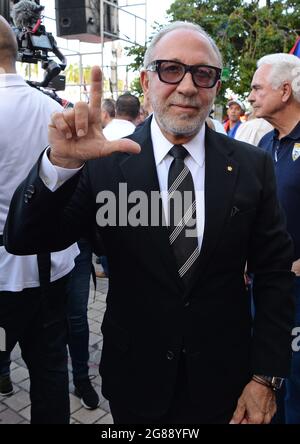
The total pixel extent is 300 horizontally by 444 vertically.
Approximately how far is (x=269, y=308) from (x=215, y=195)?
1.52 ft

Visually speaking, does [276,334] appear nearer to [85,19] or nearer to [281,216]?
[281,216]

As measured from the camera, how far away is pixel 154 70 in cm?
150

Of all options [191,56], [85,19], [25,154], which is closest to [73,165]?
[191,56]

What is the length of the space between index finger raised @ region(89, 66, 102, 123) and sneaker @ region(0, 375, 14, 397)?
2.30m

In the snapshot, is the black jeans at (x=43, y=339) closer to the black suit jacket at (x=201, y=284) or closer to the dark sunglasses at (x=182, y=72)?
the black suit jacket at (x=201, y=284)

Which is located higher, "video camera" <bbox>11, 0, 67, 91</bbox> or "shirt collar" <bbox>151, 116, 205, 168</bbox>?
"video camera" <bbox>11, 0, 67, 91</bbox>

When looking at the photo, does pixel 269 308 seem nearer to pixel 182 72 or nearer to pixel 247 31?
pixel 182 72

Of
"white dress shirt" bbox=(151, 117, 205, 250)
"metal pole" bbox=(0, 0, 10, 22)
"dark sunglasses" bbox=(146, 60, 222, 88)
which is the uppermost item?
"metal pole" bbox=(0, 0, 10, 22)

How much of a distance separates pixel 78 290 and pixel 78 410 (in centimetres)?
75

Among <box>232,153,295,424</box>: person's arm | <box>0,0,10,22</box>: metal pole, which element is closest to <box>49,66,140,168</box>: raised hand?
<box>232,153,295,424</box>: person's arm

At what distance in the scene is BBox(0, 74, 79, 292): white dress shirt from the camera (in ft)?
5.98

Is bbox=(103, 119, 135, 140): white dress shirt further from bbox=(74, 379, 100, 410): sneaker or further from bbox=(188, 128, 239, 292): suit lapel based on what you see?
bbox=(188, 128, 239, 292): suit lapel

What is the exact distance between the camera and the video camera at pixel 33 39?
2639mm

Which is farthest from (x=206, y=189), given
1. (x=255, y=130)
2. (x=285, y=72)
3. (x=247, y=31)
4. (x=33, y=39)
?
(x=247, y=31)
